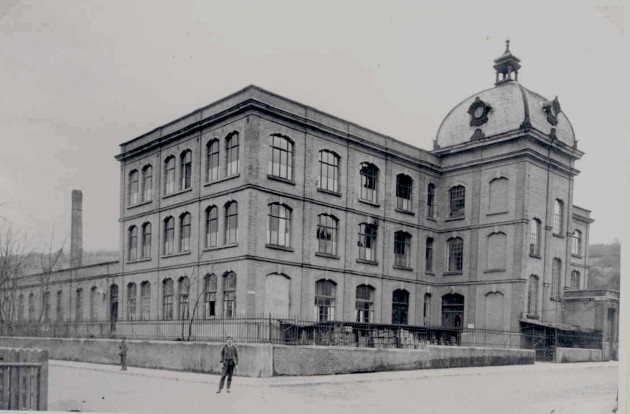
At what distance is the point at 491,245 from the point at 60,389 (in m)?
23.3

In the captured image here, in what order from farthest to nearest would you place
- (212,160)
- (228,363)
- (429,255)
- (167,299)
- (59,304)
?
(59,304) < (429,255) < (167,299) < (212,160) < (228,363)

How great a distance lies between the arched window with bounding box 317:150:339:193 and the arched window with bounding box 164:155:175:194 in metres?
7.25

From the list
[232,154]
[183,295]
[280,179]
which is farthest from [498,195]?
[183,295]

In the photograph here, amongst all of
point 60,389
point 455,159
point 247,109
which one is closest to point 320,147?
point 247,109

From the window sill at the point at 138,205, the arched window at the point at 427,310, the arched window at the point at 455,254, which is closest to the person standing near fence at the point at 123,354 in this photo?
the window sill at the point at 138,205

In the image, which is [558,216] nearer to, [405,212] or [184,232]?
[405,212]

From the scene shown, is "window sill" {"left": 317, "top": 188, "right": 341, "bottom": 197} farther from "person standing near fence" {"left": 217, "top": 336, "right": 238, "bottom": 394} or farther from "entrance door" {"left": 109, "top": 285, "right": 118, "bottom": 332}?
"person standing near fence" {"left": 217, "top": 336, "right": 238, "bottom": 394}

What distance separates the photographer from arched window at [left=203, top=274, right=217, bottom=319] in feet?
91.0

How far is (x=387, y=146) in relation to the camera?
3297cm

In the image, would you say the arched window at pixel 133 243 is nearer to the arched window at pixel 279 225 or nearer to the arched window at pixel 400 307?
the arched window at pixel 279 225

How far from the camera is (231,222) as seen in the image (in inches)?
1080

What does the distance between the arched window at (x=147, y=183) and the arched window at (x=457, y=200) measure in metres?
16.3

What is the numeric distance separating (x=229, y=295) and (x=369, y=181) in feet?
32.1

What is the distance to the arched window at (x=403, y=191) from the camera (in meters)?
34.0
